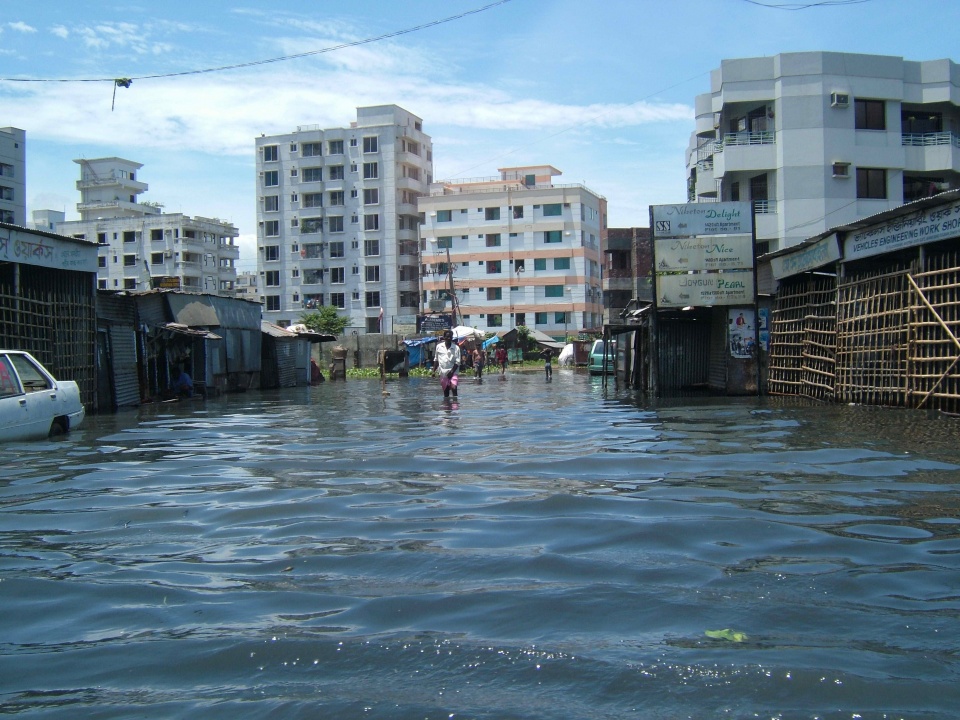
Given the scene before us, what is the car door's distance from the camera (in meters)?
11.6

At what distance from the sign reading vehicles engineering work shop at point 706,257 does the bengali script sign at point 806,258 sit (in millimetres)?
775

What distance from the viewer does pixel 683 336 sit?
2406cm

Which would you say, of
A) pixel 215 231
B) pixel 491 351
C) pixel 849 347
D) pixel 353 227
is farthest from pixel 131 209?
pixel 849 347

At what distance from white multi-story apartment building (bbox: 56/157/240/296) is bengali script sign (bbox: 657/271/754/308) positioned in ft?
206

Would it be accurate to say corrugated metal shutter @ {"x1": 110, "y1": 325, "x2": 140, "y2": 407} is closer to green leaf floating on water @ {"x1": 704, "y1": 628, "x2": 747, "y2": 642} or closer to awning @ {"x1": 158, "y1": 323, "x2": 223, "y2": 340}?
awning @ {"x1": 158, "y1": 323, "x2": 223, "y2": 340}

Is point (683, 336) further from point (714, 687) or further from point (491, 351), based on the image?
point (491, 351)

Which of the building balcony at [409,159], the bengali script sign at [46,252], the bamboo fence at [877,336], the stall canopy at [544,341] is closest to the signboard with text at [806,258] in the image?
the bamboo fence at [877,336]

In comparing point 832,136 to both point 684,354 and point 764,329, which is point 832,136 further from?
point 764,329

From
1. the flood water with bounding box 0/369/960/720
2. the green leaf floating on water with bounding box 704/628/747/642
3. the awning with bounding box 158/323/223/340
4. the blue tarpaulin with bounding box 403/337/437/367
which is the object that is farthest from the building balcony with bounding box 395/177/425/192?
the green leaf floating on water with bounding box 704/628/747/642

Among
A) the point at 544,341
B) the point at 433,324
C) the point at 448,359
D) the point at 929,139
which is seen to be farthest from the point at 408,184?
the point at 448,359

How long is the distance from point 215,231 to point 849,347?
74624 mm

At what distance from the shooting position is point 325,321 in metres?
72.0

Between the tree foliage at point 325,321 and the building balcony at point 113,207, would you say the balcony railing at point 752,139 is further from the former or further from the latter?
the building balcony at point 113,207

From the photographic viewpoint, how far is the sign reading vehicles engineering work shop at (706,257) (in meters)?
21.2
